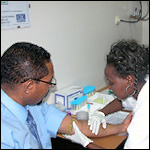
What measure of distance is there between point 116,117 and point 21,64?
1.08 metres

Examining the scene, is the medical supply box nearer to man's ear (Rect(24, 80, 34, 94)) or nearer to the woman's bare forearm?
the woman's bare forearm

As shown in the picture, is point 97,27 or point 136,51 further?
point 97,27

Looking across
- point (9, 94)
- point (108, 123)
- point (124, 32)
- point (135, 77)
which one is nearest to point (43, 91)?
point (9, 94)

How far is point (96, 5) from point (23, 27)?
3.35 feet

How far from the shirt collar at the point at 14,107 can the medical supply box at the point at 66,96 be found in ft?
2.74

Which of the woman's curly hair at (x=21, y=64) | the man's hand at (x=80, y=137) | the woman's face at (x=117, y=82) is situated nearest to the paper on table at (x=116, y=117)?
the man's hand at (x=80, y=137)

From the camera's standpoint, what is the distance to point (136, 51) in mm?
1123

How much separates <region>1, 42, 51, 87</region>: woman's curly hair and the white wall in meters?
0.67

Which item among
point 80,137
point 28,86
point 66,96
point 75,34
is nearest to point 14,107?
point 28,86

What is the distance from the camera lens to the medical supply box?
185cm

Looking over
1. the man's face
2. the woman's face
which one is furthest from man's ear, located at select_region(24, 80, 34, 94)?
the woman's face

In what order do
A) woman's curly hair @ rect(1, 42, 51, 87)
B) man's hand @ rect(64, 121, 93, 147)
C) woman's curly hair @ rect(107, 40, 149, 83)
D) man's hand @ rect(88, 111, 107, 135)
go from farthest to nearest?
1. man's hand @ rect(88, 111, 107, 135)
2. man's hand @ rect(64, 121, 93, 147)
3. woman's curly hair @ rect(107, 40, 149, 83)
4. woman's curly hair @ rect(1, 42, 51, 87)

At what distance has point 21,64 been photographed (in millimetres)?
917

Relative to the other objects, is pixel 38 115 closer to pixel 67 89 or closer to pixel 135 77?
pixel 135 77
